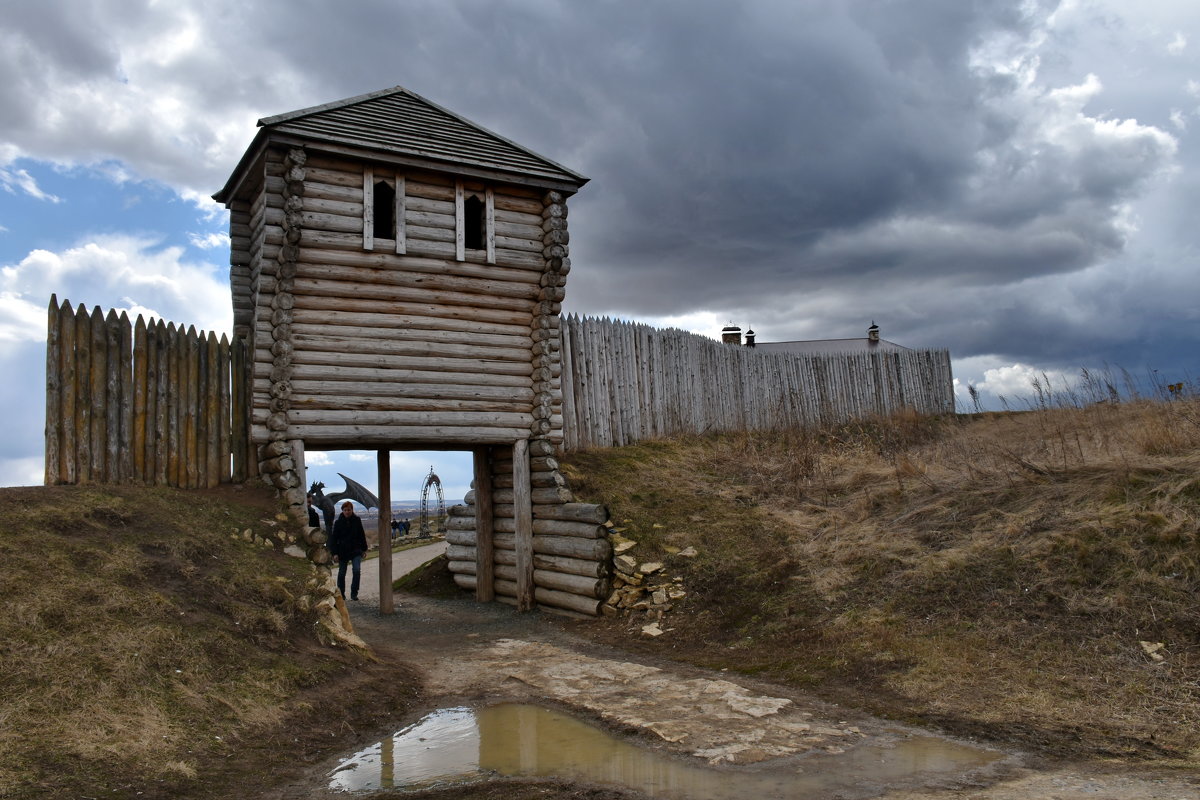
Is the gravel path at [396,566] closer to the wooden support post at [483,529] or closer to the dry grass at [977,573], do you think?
the wooden support post at [483,529]

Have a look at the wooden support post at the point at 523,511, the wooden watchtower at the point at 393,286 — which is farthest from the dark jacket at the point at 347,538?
the wooden support post at the point at 523,511

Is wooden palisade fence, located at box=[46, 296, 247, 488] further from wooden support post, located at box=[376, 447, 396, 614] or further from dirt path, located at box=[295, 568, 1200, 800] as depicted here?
dirt path, located at box=[295, 568, 1200, 800]

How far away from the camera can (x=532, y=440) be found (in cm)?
1405

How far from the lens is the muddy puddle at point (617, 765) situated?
18.0 ft

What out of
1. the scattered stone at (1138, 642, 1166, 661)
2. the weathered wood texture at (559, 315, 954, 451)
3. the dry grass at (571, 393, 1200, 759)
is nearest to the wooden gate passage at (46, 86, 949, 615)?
the weathered wood texture at (559, 315, 954, 451)

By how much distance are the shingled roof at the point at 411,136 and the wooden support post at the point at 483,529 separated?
485cm

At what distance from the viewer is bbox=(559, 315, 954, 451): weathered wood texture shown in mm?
16297

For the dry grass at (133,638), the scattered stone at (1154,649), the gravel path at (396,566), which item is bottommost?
the gravel path at (396,566)

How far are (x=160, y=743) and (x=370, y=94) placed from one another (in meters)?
10.6

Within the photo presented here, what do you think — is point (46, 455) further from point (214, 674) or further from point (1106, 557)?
point (1106, 557)

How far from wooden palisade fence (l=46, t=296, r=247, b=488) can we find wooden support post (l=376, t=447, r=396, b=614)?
9.62ft

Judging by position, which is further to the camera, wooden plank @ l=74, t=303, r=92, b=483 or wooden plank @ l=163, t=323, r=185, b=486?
wooden plank @ l=163, t=323, r=185, b=486

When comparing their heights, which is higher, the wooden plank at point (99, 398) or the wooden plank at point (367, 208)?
the wooden plank at point (367, 208)

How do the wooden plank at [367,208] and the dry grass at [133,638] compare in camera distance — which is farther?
the wooden plank at [367,208]
